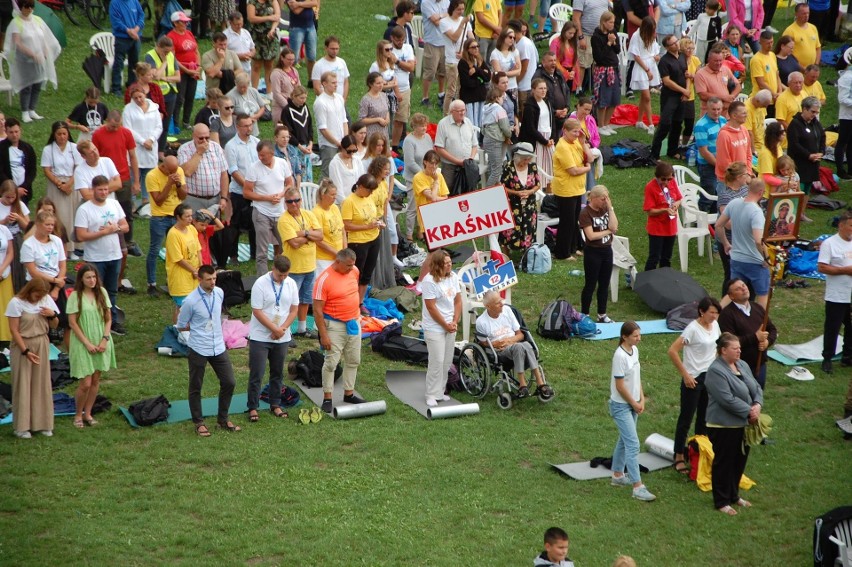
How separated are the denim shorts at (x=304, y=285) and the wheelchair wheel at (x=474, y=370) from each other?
78.3 inches

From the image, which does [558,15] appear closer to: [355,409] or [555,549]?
[355,409]

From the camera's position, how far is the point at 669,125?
18.2 metres

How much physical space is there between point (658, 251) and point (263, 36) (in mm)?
7804

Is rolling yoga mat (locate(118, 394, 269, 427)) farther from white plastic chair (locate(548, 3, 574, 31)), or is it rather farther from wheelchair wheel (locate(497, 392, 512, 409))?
white plastic chair (locate(548, 3, 574, 31))

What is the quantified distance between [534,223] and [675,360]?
5577 mm

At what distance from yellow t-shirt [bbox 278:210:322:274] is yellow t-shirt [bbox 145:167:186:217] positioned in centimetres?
144

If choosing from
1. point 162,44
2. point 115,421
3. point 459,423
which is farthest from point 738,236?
point 162,44

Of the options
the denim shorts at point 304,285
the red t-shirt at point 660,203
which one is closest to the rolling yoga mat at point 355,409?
the denim shorts at point 304,285

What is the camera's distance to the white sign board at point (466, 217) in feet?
42.6

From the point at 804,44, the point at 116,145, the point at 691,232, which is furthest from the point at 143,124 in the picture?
the point at 804,44

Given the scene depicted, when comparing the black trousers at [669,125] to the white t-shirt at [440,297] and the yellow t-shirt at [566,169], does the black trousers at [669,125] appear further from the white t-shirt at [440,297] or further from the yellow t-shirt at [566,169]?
the white t-shirt at [440,297]

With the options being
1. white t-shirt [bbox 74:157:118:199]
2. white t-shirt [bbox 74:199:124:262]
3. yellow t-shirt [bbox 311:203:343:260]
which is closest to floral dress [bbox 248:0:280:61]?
white t-shirt [bbox 74:157:118:199]

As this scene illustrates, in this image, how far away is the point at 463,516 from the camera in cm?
929

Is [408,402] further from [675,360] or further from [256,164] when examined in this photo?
[256,164]
